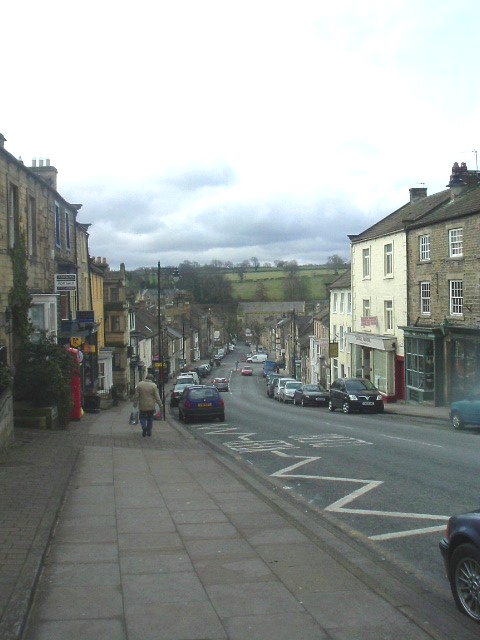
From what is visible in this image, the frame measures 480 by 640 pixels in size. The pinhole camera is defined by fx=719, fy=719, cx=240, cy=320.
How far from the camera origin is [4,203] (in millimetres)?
18922

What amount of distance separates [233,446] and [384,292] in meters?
24.4

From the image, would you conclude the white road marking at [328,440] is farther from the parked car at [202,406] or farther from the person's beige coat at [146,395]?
the parked car at [202,406]

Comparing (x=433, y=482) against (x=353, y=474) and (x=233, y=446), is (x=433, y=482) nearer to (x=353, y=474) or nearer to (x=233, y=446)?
(x=353, y=474)

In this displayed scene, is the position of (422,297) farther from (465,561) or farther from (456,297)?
(465,561)

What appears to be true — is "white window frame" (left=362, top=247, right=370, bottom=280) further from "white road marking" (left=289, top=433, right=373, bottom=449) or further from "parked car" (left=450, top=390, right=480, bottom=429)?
Answer: "white road marking" (left=289, top=433, right=373, bottom=449)

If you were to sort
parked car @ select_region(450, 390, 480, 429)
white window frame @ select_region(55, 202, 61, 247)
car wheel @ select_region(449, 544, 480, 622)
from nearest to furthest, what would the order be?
car wheel @ select_region(449, 544, 480, 622) → parked car @ select_region(450, 390, 480, 429) → white window frame @ select_region(55, 202, 61, 247)

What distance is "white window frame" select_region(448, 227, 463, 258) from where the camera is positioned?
Result: 3167 centimetres

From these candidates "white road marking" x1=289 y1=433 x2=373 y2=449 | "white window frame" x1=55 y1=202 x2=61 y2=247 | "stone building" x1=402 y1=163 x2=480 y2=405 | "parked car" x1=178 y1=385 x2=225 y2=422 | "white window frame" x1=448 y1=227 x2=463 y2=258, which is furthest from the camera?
"white window frame" x1=448 y1=227 x2=463 y2=258

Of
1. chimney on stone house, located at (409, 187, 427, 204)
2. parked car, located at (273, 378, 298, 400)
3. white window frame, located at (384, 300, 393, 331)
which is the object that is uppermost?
chimney on stone house, located at (409, 187, 427, 204)

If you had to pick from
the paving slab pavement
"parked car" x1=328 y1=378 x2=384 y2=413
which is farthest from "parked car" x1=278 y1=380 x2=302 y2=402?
the paving slab pavement

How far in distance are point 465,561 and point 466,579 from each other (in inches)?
5.7

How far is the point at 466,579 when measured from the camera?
234 inches

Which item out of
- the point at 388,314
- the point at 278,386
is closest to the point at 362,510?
the point at 388,314

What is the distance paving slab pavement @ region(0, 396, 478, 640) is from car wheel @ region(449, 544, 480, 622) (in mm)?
125
